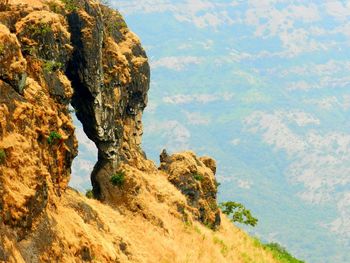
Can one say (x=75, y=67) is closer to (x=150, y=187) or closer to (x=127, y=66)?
(x=127, y=66)

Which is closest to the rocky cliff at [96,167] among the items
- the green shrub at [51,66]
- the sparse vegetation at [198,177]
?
the green shrub at [51,66]

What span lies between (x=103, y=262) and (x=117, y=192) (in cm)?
1057

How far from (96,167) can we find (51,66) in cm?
1089

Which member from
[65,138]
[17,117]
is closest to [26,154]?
[17,117]

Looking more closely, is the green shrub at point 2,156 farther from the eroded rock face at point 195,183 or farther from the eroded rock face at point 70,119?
the eroded rock face at point 195,183

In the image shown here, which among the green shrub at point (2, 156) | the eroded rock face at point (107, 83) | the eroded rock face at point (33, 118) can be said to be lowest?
the green shrub at point (2, 156)

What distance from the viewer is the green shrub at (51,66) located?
3055cm

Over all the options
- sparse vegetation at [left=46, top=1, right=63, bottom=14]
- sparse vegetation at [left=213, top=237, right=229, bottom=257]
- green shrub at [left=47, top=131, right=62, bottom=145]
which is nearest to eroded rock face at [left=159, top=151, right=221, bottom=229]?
sparse vegetation at [left=213, top=237, right=229, bottom=257]

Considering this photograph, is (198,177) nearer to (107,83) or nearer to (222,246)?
(222,246)

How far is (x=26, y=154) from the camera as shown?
25.9 meters

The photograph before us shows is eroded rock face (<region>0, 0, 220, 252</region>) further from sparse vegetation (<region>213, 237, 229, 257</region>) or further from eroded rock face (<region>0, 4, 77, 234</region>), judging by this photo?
sparse vegetation (<region>213, 237, 229, 257</region>)

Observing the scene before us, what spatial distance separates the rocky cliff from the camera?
25406 mm

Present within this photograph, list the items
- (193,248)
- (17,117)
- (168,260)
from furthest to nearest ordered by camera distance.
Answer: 1. (193,248)
2. (168,260)
3. (17,117)

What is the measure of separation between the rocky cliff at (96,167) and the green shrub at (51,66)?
5 cm
